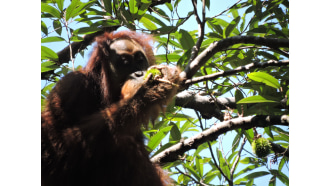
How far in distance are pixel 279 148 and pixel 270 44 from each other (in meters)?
0.70

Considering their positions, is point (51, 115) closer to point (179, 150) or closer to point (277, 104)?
point (179, 150)

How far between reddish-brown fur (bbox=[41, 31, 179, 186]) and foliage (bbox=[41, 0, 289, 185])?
317mm

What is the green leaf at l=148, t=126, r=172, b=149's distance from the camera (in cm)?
241

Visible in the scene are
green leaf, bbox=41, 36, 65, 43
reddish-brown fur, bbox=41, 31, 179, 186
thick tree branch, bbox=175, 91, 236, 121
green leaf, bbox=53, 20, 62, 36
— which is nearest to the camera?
reddish-brown fur, bbox=41, 31, 179, 186

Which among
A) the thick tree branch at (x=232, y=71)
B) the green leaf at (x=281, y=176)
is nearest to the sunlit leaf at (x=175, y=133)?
the thick tree branch at (x=232, y=71)

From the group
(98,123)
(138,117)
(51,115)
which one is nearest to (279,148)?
(138,117)

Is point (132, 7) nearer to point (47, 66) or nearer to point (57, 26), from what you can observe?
point (57, 26)

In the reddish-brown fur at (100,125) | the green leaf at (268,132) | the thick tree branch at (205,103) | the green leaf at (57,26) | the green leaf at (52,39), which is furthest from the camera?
the thick tree branch at (205,103)

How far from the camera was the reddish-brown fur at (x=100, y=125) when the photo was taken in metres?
1.80

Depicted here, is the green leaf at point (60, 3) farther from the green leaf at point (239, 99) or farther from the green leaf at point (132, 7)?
the green leaf at point (239, 99)

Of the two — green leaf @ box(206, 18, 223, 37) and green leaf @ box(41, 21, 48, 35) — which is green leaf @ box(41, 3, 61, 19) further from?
green leaf @ box(206, 18, 223, 37)

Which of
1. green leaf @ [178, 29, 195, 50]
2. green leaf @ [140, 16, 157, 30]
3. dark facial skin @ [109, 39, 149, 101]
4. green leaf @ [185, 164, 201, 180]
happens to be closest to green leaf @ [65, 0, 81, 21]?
dark facial skin @ [109, 39, 149, 101]

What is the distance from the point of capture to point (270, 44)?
2.10m
